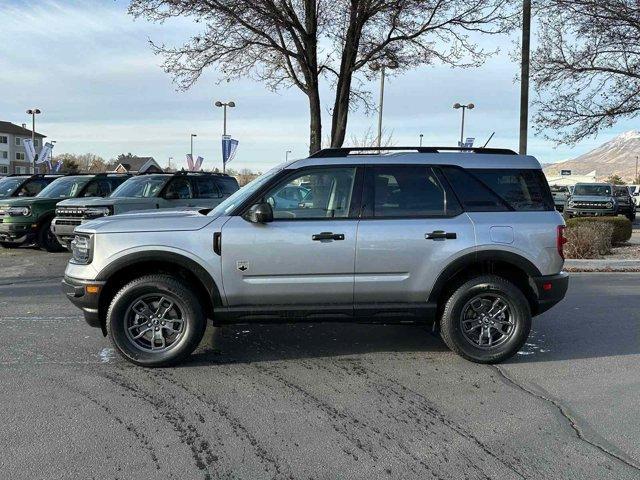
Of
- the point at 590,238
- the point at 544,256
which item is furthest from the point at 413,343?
the point at 590,238

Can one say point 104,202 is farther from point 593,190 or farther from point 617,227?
point 593,190

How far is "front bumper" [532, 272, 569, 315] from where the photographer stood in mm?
5559

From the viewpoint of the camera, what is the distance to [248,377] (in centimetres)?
514

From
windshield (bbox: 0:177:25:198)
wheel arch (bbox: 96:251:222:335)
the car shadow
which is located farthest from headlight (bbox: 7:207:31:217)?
wheel arch (bbox: 96:251:222:335)

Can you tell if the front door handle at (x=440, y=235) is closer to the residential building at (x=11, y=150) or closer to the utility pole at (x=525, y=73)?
the utility pole at (x=525, y=73)

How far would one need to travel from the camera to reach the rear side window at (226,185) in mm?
14171

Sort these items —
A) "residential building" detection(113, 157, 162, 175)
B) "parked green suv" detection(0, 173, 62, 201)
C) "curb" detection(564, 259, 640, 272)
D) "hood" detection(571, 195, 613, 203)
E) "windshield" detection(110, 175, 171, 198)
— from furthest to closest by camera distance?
1. "hood" detection(571, 195, 613, 203)
2. "residential building" detection(113, 157, 162, 175)
3. "parked green suv" detection(0, 173, 62, 201)
4. "windshield" detection(110, 175, 171, 198)
5. "curb" detection(564, 259, 640, 272)

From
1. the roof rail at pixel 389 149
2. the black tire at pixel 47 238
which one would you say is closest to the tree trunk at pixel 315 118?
the black tire at pixel 47 238

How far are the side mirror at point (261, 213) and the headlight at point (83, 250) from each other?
4.84 feet

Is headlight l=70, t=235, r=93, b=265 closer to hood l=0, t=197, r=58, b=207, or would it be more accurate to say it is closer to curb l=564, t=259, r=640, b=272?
hood l=0, t=197, r=58, b=207

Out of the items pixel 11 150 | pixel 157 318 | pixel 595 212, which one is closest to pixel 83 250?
pixel 157 318

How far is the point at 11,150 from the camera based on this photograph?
9356 centimetres

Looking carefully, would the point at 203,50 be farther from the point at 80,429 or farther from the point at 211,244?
the point at 80,429

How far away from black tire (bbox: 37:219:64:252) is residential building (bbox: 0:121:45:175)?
283 ft
